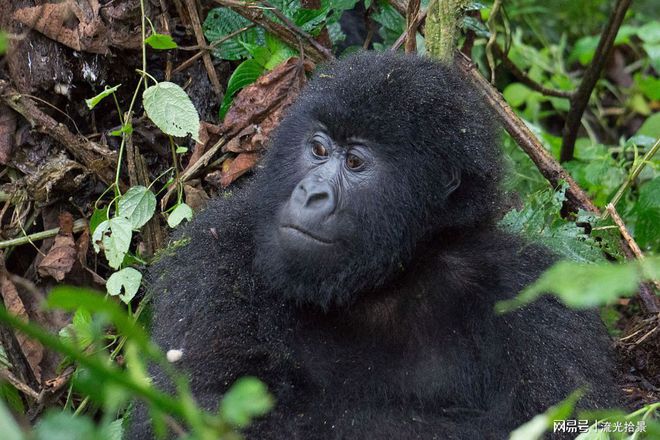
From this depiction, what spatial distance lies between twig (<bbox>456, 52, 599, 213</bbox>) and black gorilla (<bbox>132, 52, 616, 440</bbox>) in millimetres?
810

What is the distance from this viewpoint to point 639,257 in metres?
3.81

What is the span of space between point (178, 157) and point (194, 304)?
122 centimetres

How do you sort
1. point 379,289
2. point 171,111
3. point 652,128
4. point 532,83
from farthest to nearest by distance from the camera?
point 652,128, point 532,83, point 171,111, point 379,289

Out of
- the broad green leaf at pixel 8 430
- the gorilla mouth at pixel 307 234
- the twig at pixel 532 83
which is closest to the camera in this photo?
the broad green leaf at pixel 8 430

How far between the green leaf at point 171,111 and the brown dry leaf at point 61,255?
2.10 feet

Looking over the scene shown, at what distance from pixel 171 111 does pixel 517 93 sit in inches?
133

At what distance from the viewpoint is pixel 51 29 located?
3.77 metres

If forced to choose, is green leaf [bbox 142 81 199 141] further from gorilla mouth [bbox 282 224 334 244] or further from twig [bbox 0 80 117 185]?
gorilla mouth [bbox 282 224 334 244]

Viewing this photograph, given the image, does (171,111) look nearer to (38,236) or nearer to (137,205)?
(137,205)

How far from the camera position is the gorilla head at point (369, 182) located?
2969 millimetres

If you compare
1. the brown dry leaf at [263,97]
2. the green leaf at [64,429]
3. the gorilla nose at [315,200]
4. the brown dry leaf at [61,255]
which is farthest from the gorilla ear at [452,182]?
the green leaf at [64,429]

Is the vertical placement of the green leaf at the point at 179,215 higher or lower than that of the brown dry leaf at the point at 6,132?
lower

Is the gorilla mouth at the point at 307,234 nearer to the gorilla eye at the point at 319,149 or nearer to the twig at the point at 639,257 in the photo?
the gorilla eye at the point at 319,149

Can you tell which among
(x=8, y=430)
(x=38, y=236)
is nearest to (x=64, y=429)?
(x=8, y=430)
